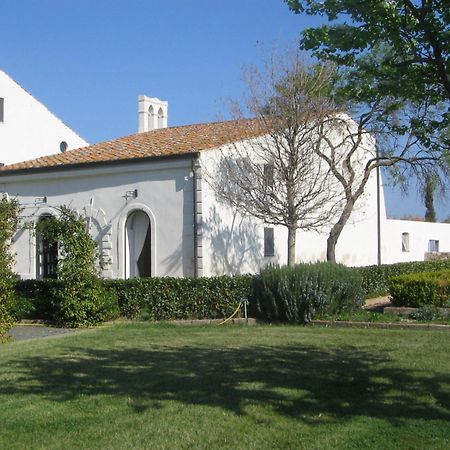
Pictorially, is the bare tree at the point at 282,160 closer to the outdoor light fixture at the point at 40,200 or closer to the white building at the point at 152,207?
the white building at the point at 152,207

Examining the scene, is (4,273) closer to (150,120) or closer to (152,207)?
(152,207)

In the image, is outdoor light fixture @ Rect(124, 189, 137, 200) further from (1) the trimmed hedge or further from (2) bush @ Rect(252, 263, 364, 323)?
(2) bush @ Rect(252, 263, 364, 323)

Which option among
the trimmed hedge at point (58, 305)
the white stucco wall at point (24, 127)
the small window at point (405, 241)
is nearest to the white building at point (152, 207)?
the trimmed hedge at point (58, 305)

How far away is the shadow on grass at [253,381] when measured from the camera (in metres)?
7.30

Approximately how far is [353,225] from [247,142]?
28.4 ft

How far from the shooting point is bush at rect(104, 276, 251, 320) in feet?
52.5

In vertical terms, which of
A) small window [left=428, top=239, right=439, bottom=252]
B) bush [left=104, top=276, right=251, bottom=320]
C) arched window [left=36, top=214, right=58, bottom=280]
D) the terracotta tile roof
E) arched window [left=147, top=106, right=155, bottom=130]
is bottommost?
bush [left=104, top=276, right=251, bottom=320]

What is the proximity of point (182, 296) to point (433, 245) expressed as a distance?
2254 centimetres

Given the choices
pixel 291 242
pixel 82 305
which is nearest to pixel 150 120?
pixel 291 242

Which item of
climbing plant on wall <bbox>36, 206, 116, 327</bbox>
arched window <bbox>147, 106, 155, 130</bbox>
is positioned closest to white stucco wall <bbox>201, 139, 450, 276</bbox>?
climbing plant on wall <bbox>36, 206, 116, 327</bbox>

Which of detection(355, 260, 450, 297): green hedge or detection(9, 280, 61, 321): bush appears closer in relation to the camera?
detection(9, 280, 61, 321): bush

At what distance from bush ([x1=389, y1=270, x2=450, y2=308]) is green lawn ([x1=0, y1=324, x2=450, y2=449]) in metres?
3.60

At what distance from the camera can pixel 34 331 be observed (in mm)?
15125

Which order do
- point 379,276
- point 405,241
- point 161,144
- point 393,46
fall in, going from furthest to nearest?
point 405,241
point 379,276
point 161,144
point 393,46
